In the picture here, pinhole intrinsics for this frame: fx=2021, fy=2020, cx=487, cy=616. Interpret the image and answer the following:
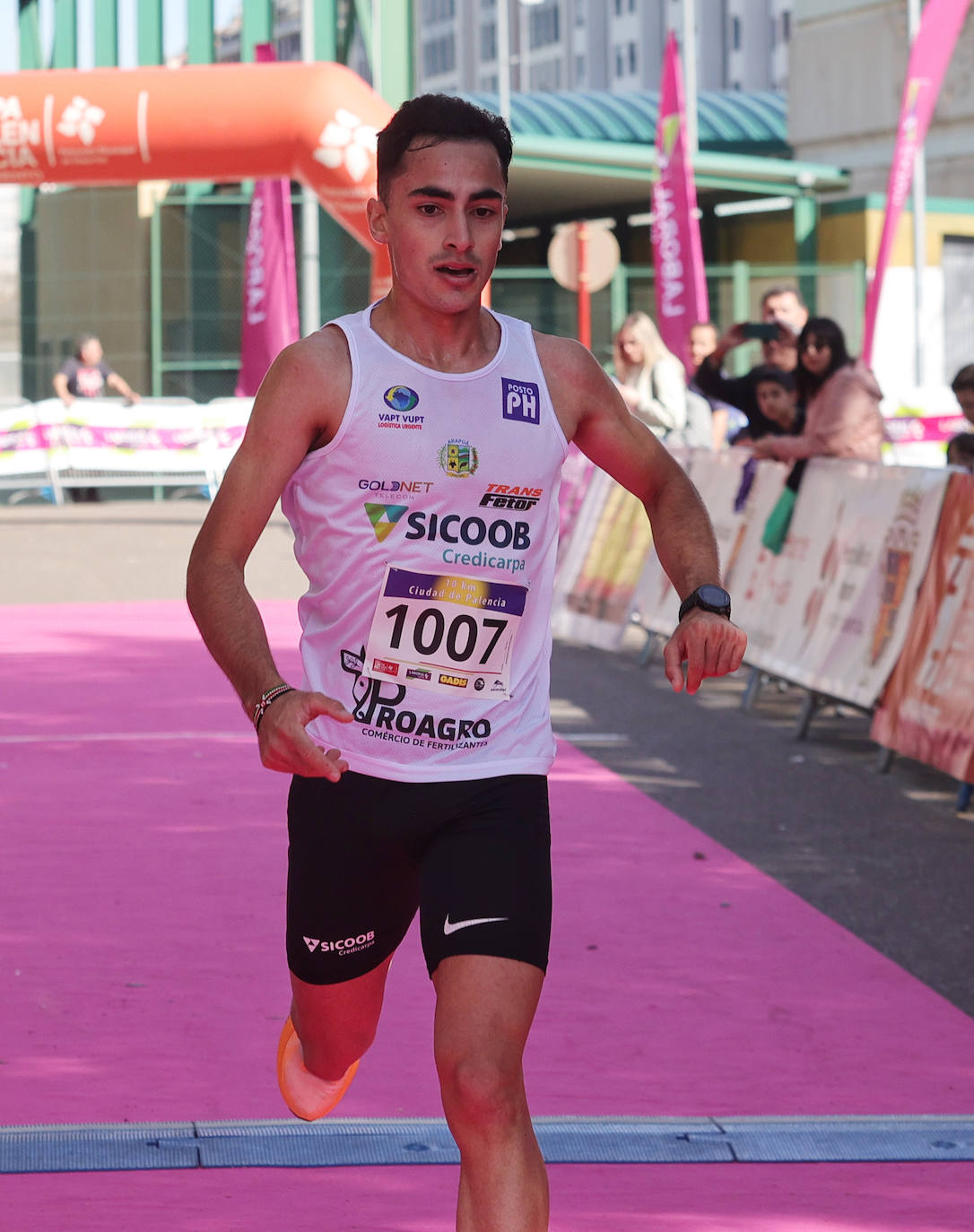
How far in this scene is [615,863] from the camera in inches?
282

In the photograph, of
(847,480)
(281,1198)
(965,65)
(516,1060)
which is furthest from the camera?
(965,65)

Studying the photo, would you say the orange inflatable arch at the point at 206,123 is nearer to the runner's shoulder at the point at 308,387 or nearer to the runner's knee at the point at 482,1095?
the runner's shoulder at the point at 308,387

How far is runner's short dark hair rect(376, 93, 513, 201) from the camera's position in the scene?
3.45 meters

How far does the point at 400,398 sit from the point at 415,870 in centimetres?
83

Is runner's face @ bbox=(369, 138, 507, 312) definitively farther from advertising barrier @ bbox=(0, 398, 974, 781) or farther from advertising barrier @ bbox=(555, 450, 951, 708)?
advertising barrier @ bbox=(555, 450, 951, 708)

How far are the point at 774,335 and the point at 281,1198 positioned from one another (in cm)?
815

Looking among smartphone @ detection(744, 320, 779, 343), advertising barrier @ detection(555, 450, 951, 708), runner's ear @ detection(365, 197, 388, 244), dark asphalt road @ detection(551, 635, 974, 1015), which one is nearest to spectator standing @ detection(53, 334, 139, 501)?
advertising barrier @ detection(555, 450, 951, 708)

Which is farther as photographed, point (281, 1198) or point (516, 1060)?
point (281, 1198)

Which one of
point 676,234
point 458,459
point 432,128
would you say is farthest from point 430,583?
point 676,234

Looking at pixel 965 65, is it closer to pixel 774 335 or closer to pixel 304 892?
pixel 774 335

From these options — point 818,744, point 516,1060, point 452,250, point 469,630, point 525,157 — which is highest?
point 525,157

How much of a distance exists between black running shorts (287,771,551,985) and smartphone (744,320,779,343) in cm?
812

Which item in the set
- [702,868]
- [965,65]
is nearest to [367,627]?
[702,868]

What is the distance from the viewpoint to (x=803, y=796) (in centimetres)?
836
